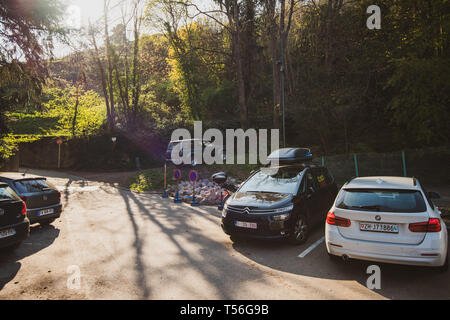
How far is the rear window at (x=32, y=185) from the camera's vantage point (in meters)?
8.30

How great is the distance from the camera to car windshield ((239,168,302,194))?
705 centimetres

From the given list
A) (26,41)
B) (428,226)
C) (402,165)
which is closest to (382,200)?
(428,226)

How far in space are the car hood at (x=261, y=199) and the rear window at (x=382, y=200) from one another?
4.55 feet

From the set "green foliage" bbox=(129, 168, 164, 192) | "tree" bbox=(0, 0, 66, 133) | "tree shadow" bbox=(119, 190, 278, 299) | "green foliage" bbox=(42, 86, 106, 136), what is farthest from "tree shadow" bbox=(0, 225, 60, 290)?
"green foliage" bbox=(42, 86, 106, 136)

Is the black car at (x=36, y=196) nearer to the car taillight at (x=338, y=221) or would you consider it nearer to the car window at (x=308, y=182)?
the car window at (x=308, y=182)

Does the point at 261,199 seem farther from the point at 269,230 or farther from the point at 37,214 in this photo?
the point at 37,214

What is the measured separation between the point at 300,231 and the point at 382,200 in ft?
6.64

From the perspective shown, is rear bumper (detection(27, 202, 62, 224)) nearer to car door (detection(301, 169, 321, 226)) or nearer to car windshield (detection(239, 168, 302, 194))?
car windshield (detection(239, 168, 302, 194))

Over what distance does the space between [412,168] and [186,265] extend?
12.6 meters

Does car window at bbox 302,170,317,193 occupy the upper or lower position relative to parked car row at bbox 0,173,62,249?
upper

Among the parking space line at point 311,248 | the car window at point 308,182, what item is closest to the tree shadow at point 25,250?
the parking space line at point 311,248
